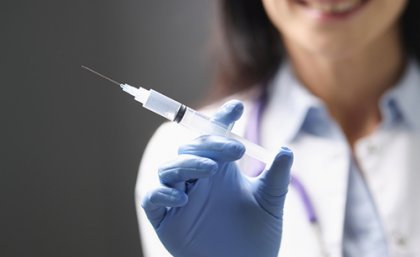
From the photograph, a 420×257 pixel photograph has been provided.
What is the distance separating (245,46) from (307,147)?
0.25 m

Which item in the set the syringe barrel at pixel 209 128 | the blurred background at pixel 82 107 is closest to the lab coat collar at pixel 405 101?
the syringe barrel at pixel 209 128

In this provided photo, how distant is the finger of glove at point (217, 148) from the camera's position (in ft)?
1.70

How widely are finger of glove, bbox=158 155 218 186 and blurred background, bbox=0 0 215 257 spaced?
528 millimetres

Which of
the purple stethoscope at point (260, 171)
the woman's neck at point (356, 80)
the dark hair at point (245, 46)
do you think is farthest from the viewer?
the dark hair at point (245, 46)

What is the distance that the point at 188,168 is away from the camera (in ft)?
1.68

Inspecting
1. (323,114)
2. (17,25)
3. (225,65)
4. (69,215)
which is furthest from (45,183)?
(323,114)

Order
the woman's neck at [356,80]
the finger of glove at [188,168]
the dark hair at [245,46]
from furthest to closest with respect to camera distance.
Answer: the dark hair at [245,46] → the woman's neck at [356,80] → the finger of glove at [188,168]

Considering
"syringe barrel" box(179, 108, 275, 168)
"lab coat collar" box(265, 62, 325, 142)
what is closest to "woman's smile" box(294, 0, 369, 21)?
"lab coat collar" box(265, 62, 325, 142)

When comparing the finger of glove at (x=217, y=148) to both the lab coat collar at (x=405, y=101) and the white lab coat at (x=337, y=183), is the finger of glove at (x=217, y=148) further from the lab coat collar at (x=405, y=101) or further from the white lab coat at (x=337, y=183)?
the lab coat collar at (x=405, y=101)

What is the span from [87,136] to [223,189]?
0.54 meters

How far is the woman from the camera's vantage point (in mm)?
564

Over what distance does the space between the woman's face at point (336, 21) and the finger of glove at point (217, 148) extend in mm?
307

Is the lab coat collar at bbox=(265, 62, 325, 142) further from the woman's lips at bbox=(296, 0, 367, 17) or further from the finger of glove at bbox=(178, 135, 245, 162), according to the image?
the finger of glove at bbox=(178, 135, 245, 162)

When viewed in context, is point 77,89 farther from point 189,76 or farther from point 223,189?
point 223,189
